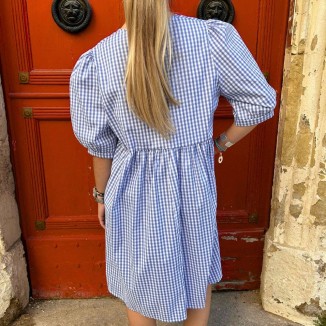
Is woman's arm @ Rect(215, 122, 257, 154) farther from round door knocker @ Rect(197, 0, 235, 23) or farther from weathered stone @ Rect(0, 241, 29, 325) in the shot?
weathered stone @ Rect(0, 241, 29, 325)

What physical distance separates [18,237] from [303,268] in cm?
168

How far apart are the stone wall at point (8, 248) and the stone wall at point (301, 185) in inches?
58.4

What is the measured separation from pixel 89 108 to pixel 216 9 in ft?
3.14

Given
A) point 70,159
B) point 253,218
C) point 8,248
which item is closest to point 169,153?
point 70,159

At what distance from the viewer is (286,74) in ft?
6.95

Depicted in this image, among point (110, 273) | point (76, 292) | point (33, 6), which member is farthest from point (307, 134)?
point (76, 292)

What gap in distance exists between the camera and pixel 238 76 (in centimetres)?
151

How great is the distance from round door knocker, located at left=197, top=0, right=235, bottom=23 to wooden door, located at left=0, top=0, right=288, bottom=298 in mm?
49

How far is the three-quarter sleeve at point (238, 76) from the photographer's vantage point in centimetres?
148

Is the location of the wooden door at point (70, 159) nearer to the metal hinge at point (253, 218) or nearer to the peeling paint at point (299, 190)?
the metal hinge at point (253, 218)

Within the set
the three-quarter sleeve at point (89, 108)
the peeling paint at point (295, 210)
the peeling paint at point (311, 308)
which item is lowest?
the peeling paint at point (311, 308)

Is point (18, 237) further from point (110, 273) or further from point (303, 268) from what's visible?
point (303, 268)

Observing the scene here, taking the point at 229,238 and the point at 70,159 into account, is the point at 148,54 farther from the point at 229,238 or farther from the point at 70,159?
the point at 229,238

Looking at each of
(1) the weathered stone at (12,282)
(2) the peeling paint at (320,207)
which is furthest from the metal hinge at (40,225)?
(2) the peeling paint at (320,207)
